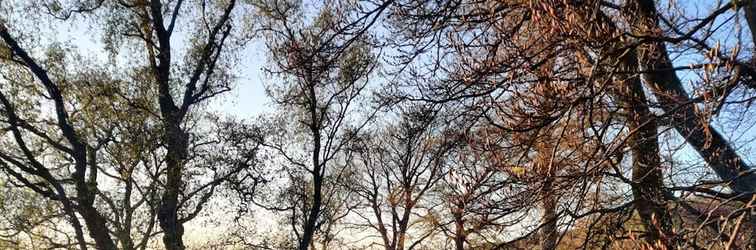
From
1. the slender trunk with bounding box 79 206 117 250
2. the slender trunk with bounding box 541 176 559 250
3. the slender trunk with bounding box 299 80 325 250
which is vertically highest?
the slender trunk with bounding box 299 80 325 250

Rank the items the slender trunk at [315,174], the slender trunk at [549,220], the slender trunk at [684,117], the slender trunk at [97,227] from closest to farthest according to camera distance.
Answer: the slender trunk at [684,117] < the slender trunk at [549,220] < the slender trunk at [97,227] < the slender trunk at [315,174]

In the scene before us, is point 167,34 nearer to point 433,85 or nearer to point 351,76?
point 351,76

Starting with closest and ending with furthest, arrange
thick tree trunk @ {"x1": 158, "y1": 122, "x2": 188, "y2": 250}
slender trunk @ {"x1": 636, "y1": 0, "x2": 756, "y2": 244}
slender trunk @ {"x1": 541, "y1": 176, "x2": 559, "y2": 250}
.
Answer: slender trunk @ {"x1": 636, "y1": 0, "x2": 756, "y2": 244} < slender trunk @ {"x1": 541, "y1": 176, "x2": 559, "y2": 250} < thick tree trunk @ {"x1": 158, "y1": 122, "x2": 188, "y2": 250}

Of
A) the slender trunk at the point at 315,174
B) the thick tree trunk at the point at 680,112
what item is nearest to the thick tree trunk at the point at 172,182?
the slender trunk at the point at 315,174

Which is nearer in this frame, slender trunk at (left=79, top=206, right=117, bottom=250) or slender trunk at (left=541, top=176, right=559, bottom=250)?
slender trunk at (left=541, top=176, right=559, bottom=250)

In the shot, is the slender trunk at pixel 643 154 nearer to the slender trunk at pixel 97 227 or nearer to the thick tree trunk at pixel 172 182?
the thick tree trunk at pixel 172 182

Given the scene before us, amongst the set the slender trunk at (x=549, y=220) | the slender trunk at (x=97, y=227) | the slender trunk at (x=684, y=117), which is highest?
the slender trunk at (x=97, y=227)

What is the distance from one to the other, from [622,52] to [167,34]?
12.4 m

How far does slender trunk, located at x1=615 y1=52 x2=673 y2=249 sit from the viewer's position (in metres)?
4.80

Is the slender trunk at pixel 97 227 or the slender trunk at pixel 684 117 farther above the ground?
the slender trunk at pixel 97 227

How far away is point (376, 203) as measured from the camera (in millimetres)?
21359

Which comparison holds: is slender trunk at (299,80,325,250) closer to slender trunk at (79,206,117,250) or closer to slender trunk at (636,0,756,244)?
slender trunk at (79,206,117,250)

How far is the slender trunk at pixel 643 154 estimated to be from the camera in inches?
189

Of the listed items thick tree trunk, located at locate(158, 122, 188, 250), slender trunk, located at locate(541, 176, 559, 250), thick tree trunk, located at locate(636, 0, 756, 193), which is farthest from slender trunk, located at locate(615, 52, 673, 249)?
thick tree trunk, located at locate(158, 122, 188, 250)
